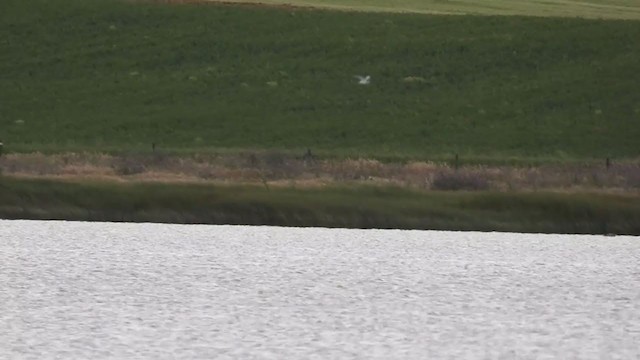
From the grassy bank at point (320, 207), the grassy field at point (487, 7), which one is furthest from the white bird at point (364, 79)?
the grassy bank at point (320, 207)

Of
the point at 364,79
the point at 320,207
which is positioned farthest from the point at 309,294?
the point at 364,79

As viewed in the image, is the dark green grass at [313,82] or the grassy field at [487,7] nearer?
the dark green grass at [313,82]

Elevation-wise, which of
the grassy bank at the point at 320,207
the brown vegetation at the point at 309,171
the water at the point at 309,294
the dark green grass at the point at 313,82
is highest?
the water at the point at 309,294

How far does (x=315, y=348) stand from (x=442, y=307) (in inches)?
103

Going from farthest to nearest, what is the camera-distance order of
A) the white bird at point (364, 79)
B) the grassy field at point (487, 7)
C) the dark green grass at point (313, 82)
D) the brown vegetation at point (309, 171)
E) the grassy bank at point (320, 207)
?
the grassy field at point (487, 7)
the white bird at point (364, 79)
the dark green grass at point (313, 82)
the brown vegetation at point (309, 171)
the grassy bank at point (320, 207)

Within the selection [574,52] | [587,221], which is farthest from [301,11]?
[587,221]

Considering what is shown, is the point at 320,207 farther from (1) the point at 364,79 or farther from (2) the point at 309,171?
(1) the point at 364,79

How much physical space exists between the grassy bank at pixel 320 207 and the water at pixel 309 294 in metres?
0.87

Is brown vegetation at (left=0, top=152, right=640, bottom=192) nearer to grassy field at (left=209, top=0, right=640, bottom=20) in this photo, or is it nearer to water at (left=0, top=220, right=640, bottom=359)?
water at (left=0, top=220, right=640, bottom=359)

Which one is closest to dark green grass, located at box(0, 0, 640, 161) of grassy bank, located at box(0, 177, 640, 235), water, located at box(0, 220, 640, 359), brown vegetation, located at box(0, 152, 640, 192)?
brown vegetation, located at box(0, 152, 640, 192)

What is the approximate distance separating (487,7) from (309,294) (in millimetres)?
39785

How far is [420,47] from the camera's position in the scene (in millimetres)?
46000

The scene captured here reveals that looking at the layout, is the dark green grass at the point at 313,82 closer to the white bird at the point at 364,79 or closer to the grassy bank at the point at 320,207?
the white bird at the point at 364,79

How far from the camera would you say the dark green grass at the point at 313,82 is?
39406 mm
